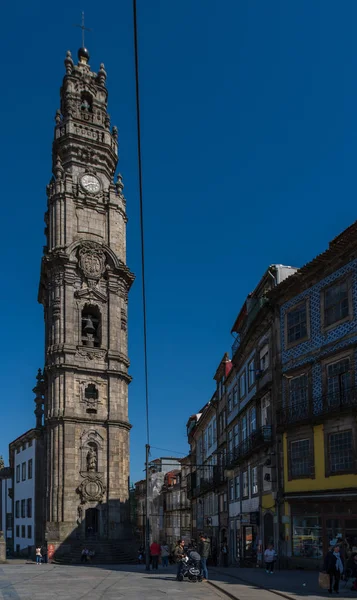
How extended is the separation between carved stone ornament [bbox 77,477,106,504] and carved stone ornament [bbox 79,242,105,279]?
55.0 feet

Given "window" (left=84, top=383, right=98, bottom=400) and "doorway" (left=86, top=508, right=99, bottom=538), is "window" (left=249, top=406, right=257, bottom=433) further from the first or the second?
"doorway" (left=86, top=508, right=99, bottom=538)

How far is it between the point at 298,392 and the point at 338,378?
3147 millimetres

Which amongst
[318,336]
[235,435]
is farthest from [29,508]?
[318,336]

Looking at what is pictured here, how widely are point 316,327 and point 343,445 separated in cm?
514

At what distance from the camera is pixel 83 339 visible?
5650cm

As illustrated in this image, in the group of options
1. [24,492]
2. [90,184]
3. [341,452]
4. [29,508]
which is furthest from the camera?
[24,492]

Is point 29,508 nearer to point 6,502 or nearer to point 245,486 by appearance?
point 6,502

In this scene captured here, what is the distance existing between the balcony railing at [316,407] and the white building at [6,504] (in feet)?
159

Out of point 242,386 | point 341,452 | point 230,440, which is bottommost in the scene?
point 230,440

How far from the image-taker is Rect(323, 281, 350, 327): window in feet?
86.5

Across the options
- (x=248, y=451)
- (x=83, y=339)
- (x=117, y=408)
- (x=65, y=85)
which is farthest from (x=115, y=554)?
(x=65, y=85)

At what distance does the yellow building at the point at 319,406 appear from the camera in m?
25.0

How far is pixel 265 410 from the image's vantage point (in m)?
33.4

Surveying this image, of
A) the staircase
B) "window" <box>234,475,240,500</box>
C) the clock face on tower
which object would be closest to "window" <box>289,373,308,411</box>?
"window" <box>234,475,240,500</box>
